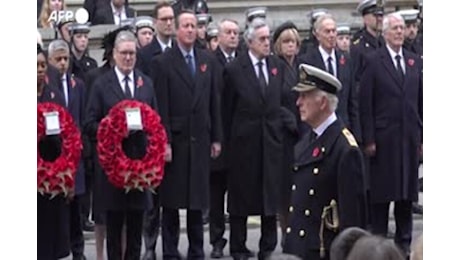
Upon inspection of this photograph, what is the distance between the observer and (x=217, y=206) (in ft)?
40.6

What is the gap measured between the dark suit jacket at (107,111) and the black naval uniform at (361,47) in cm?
250

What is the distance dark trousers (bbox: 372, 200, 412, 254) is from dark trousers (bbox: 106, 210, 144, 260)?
239 centimetres

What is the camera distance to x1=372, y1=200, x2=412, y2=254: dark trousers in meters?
12.2

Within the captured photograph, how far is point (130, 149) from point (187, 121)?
111 cm

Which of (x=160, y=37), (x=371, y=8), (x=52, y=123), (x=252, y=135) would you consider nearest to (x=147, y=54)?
(x=160, y=37)

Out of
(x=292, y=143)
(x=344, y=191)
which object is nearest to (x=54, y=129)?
(x=292, y=143)

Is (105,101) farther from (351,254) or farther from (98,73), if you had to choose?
(351,254)

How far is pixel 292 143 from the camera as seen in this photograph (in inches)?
469

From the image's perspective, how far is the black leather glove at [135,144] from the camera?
10.4 meters

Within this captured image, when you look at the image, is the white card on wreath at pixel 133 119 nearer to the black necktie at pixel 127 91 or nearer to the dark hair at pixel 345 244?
the black necktie at pixel 127 91

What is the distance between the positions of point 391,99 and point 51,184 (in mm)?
3301

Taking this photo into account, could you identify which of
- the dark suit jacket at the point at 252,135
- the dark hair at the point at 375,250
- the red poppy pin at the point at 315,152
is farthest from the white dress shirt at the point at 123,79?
the dark hair at the point at 375,250
